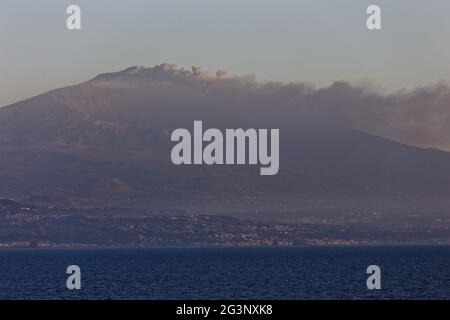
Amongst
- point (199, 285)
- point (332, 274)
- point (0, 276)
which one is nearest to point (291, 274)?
point (332, 274)

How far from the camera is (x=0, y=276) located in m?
179
